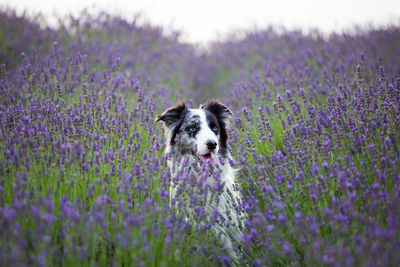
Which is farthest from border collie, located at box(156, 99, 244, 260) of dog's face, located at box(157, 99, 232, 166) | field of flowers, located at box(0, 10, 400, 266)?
field of flowers, located at box(0, 10, 400, 266)

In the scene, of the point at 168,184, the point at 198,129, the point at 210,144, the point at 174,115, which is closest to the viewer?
the point at 168,184

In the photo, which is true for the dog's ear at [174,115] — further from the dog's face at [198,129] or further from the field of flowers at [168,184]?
the field of flowers at [168,184]

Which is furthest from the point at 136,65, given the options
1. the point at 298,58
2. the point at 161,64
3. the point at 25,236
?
the point at 25,236

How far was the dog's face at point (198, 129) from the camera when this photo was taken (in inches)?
110

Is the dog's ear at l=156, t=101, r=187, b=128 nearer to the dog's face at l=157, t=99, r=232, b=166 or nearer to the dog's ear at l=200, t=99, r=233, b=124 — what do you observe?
the dog's face at l=157, t=99, r=232, b=166

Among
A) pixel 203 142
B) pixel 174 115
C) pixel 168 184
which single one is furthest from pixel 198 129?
pixel 168 184

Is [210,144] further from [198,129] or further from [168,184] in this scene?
[168,184]

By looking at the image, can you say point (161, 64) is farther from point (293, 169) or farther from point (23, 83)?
point (293, 169)

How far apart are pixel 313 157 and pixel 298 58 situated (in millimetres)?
5025

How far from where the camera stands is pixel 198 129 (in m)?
3.07

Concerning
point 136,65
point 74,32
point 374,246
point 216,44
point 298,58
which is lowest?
point 374,246

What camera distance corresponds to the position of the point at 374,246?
128 centimetres

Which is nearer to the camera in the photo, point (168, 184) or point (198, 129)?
point (168, 184)

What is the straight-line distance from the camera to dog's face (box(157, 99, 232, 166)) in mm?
2803
